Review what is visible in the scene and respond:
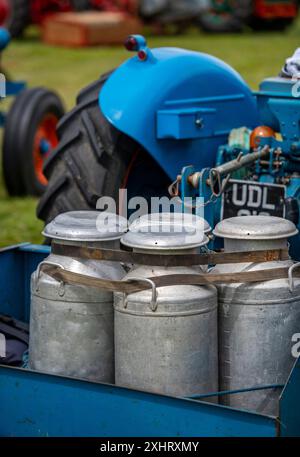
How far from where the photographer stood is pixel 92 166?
418 centimetres

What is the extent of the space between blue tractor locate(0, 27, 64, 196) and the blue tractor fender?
11.7ft

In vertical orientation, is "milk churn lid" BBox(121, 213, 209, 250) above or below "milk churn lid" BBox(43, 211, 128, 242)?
above

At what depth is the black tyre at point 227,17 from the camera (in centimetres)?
1706

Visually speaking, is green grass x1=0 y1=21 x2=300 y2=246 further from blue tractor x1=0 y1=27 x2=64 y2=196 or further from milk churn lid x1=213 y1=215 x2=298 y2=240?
milk churn lid x1=213 y1=215 x2=298 y2=240

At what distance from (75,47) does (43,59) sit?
3.07 ft

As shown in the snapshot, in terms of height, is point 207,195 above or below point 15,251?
above

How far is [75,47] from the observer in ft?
53.4

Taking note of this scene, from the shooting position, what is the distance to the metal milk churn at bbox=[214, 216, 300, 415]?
3010mm

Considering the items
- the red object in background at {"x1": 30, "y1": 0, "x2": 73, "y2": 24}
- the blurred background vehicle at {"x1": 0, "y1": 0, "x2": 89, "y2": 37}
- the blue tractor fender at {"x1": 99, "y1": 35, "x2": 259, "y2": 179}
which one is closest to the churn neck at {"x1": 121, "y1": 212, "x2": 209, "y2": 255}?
the blue tractor fender at {"x1": 99, "y1": 35, "x2": 259, "y2": 179}
